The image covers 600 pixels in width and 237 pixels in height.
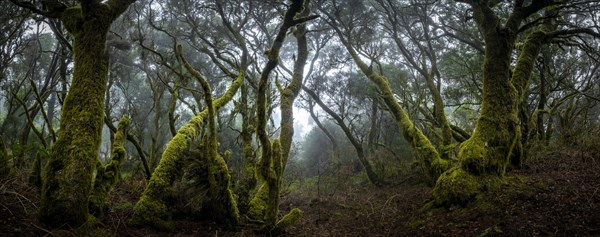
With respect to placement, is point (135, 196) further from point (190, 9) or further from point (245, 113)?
point (190, 9)

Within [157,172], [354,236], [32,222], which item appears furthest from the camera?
[354,236]

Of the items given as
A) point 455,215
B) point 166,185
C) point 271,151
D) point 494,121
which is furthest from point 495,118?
point 166,185

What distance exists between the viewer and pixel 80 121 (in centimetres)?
353

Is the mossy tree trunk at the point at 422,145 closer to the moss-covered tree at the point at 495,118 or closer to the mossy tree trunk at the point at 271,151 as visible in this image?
the moss-covered tree at the point at 495,118

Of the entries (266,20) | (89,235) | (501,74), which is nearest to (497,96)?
(501,74)

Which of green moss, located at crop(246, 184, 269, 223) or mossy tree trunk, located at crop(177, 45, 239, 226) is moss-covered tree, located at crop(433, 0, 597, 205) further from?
mossy tree trunk, located at crop(177, 45, 239, 226)

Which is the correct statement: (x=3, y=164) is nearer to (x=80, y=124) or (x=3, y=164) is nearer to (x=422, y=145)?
(x=80, y=124)

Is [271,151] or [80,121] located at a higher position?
[80,121]

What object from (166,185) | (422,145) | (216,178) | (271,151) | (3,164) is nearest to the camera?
(3,164)

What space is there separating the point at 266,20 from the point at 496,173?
9061 mm

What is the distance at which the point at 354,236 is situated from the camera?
535cm

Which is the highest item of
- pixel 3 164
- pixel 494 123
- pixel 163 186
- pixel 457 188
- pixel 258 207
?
pixel 494 123

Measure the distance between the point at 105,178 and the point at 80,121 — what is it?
1.06 m

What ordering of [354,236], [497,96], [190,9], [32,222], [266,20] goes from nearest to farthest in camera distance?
[32,222], [354,236], [497,96], [190,9], [266,20]
